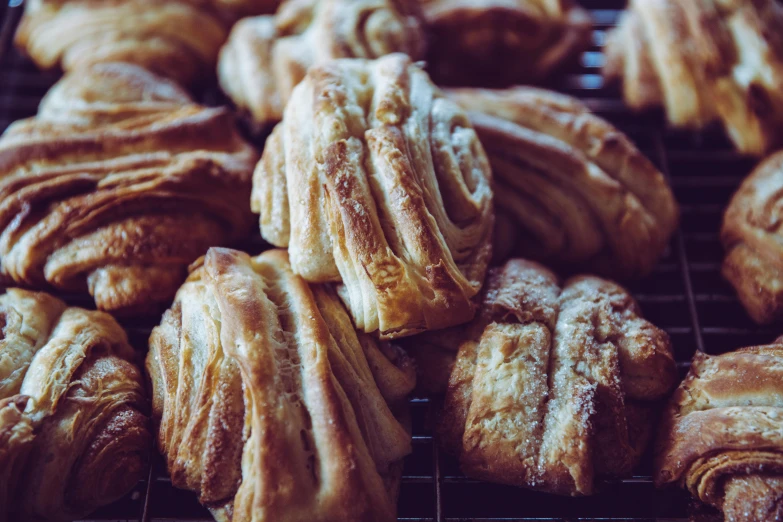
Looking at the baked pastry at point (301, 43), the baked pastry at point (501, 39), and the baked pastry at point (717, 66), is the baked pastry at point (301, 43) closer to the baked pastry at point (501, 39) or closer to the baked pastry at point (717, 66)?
the baked pastry at point (501, 39)

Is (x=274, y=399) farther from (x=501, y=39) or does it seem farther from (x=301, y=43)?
(x=501, y=39)

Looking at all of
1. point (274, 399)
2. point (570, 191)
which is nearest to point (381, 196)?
point (274, 399)

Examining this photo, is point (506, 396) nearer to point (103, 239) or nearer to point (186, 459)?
point (186, 459)

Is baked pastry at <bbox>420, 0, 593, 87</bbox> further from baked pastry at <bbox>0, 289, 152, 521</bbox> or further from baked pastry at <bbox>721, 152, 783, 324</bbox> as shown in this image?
baked pastry at <bbox>0, 289, 152, 521</bbox>

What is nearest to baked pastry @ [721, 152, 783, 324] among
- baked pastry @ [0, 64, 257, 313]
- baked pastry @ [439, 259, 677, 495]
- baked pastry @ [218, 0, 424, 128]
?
baked pastry @ [439, 259, 677, 495]

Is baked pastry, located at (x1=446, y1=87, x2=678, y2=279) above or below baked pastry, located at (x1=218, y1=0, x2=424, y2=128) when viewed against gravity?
below

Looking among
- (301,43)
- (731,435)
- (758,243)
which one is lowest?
(731,435)

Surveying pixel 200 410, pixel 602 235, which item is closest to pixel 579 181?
pixel 602 235
